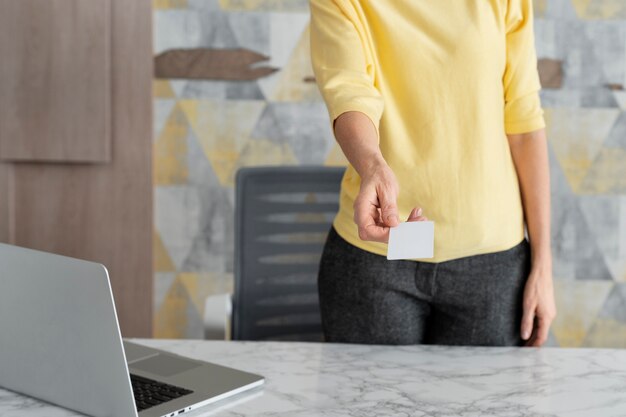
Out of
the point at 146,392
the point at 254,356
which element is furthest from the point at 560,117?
the point at 146,392

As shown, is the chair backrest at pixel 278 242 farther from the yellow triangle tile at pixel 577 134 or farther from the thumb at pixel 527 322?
the yellow triangle tile at pixel 577 134

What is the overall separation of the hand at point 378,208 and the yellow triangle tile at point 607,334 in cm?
182

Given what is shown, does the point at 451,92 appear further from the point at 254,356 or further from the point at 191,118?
the point at 191,118

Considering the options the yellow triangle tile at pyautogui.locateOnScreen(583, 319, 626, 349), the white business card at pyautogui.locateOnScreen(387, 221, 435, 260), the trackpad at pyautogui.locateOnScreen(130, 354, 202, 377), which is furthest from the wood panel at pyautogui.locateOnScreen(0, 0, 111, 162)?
the yellow triangle tile at pyautogui.locateOnScreen(583, 319, 626, 349)

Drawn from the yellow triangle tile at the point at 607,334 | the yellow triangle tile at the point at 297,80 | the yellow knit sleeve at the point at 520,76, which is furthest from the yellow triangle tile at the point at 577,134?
the yellow knit sleeve at the point at 520,76

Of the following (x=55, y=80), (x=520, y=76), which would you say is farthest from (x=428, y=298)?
(x=55, y=80)

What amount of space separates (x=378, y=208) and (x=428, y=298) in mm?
332

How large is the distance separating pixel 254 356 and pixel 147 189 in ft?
4.63

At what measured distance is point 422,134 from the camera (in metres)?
1.39

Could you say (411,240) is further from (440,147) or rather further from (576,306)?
(576,306)

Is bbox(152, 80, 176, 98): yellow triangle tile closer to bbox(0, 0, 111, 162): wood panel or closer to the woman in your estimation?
bbox(0, 0, 111, 162): wood panel

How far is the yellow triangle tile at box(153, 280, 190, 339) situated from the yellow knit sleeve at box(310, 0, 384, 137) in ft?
5.00

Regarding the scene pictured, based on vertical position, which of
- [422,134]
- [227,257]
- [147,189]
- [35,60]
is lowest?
[227,257]

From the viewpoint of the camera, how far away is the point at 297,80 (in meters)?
2.63
